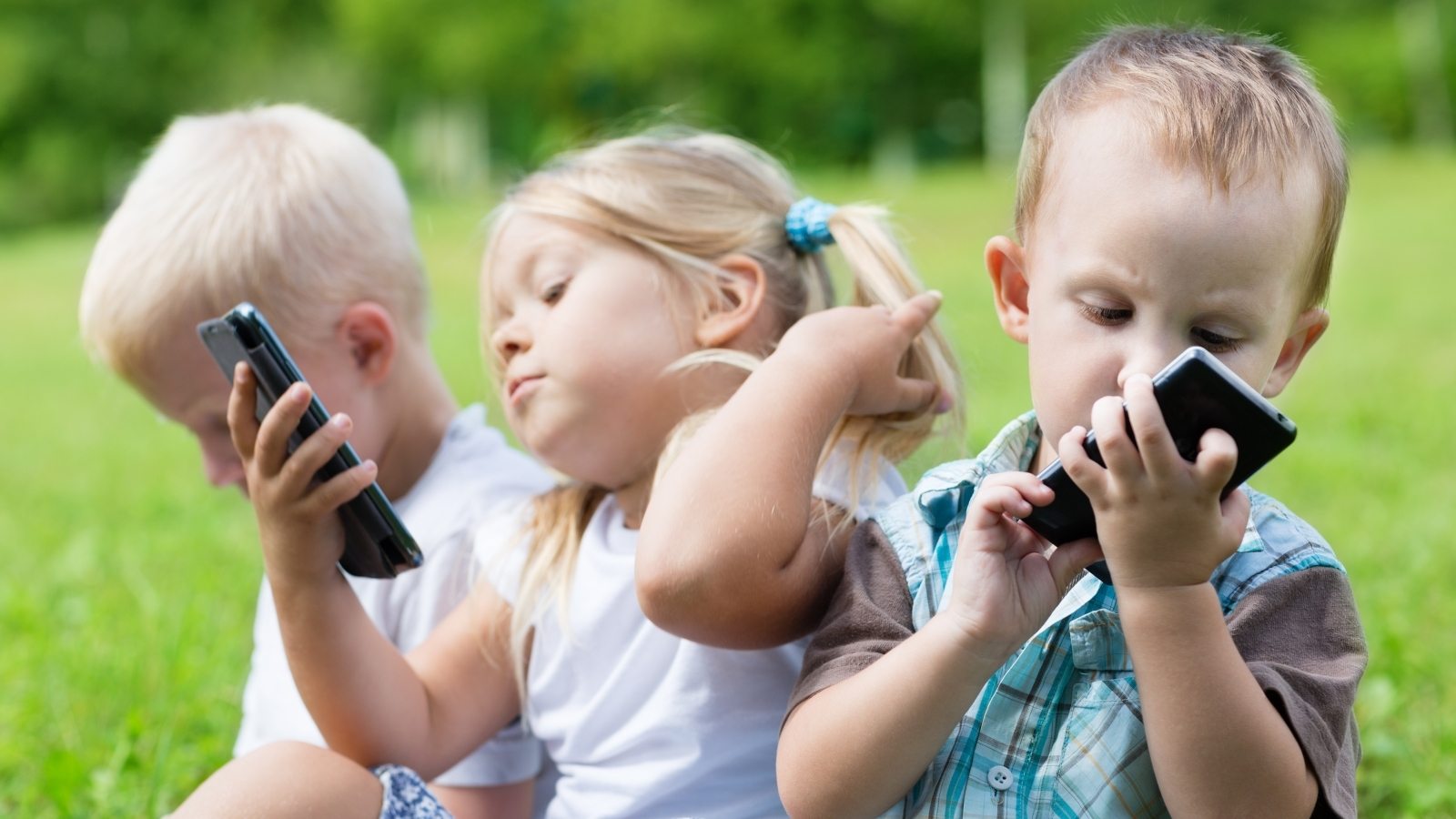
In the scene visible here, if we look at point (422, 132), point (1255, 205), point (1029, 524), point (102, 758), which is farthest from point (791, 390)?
point (422, 132)

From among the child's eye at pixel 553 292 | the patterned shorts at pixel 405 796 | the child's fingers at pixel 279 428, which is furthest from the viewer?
the child's eye at pixel 553 292

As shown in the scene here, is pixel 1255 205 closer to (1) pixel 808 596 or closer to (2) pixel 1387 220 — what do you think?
(1) pixel 808 596

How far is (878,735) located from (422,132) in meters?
36.6

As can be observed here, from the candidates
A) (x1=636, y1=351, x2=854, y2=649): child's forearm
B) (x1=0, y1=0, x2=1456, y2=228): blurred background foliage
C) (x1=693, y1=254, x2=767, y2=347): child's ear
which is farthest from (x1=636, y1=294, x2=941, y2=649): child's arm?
(x1=0, y1=0, x2=1456, y2=228): blurred background foliage

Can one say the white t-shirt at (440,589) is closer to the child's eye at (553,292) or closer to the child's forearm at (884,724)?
the child's eye at (553,292)

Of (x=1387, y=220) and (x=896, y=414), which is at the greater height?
(x=896, y=414)

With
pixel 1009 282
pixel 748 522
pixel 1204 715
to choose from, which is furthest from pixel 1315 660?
pixel 748 522

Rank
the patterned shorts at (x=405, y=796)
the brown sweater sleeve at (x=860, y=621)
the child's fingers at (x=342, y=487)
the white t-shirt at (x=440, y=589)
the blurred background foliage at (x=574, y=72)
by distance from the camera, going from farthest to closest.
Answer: the blurred background foliage at (x=574, y=72) → the white t-shirt at (x=440, y=589) → the patterned shorts at (x=405, y=796) → the child's fingers at (x=342, y=487) → the brown sweater sleeve at (x=860, y=621)

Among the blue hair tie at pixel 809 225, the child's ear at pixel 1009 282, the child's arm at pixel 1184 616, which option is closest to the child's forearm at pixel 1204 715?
the child's arm at pixel 1184 616

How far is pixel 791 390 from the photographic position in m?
1.96

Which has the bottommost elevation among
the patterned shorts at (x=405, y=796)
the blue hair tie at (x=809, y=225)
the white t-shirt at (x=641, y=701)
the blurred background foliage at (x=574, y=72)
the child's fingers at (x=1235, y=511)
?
the blurred background foliage at (x=574, y=72)

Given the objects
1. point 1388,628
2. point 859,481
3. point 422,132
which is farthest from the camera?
point 422,132

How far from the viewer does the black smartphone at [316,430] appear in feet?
6.40

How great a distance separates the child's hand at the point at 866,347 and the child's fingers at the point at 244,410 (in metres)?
0.71
